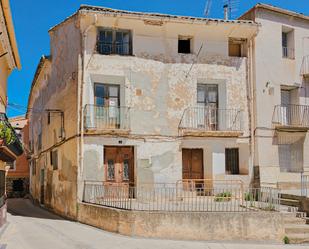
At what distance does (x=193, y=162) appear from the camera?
20.6 metres

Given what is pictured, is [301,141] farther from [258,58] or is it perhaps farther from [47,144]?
[47,144]

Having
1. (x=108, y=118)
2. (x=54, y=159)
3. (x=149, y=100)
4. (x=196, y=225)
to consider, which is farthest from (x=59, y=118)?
(x=196, y=225)

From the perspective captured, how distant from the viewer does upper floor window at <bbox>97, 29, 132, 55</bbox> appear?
19.2 meters

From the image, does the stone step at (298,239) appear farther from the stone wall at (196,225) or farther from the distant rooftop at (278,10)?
the distant rooftop at (278,10)

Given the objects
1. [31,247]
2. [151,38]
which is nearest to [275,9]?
[151,38]

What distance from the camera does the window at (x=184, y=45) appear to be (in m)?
20.4

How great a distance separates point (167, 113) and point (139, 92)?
1574 millimetres

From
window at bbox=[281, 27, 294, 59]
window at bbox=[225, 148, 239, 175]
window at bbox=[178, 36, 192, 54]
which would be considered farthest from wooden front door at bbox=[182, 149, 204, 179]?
window at bbox=[281, 27, 294, 59]

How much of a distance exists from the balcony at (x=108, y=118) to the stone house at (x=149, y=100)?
0.14ft

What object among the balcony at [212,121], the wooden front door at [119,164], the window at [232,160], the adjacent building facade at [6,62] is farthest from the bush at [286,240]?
the adjacent building facade at [6,62]

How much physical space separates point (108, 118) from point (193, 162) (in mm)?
4678

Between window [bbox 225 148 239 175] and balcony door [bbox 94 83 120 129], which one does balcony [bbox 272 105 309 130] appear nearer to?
window [bbox 225 148 239 175]

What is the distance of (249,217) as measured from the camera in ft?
46.4

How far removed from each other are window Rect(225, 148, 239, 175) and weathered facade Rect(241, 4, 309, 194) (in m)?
1.03
